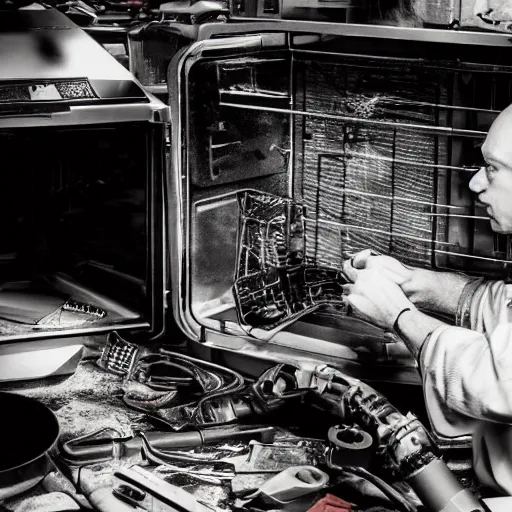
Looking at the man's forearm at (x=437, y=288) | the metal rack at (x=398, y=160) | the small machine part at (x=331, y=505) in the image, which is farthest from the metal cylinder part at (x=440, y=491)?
the metal rack at (x=398, y=160)

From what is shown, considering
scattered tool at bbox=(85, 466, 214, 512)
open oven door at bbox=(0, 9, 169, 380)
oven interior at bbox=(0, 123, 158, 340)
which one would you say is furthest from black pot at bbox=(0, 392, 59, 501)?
oven interior at bbox=(0, 123, 158, 340)

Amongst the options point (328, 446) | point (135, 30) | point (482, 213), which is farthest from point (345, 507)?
point (135, 30)

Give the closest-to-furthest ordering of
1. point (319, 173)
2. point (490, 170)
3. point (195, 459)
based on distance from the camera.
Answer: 1. point (490, 170)
2. point (195, 459)
3. point (319, 173)

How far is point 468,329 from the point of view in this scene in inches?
59.3

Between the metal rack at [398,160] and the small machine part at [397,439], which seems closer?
the small machine part at [397,439]

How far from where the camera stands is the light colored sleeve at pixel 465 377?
1389 mm

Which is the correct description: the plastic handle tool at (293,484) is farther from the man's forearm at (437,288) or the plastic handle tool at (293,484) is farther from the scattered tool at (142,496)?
the man's forearm at (437,288)

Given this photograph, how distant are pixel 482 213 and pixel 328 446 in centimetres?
52

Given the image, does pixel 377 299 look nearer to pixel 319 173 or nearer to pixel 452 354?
pixel 452 354

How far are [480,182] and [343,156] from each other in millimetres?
395

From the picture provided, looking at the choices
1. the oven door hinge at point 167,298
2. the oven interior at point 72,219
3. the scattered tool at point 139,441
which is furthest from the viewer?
the oven interior at point 72,219

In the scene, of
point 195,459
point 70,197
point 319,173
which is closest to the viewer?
point 195,459

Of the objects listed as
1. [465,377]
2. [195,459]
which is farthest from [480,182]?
[195,459]

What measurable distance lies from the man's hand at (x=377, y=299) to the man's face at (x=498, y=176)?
0.67ft
